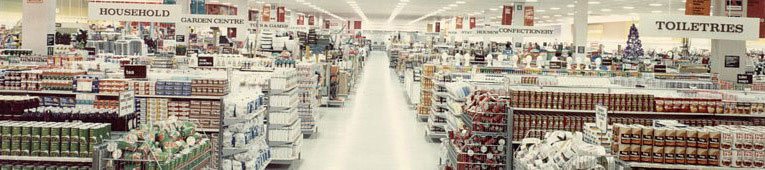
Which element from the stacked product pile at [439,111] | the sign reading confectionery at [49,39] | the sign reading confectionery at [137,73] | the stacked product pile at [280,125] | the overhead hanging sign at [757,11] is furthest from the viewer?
the sign reading confectionery at [49,39]

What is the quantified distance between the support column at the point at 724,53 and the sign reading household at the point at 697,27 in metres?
4.30

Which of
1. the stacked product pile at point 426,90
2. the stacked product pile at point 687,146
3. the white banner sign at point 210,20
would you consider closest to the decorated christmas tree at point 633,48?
the stacked product pile at point 426,90

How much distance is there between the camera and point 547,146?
19.1 feet

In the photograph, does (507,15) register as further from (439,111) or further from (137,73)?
(137,73)

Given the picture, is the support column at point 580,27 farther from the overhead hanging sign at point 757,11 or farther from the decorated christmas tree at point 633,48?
the overhead hanging sign at point 757,11

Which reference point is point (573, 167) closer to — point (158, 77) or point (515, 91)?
point (515, 91)

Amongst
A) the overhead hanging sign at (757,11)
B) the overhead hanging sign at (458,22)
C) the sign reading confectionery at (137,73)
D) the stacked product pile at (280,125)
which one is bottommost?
the stacked product pile at (280,125)

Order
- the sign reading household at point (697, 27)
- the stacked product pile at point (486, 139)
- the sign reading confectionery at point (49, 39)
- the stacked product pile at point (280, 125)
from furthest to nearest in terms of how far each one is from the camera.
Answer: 1. the sign reading confectionery at point (49, 39)
2. the stacked product pile at point (280, 125)
3. the sign reading household at point (697, 27)
4. the stacked product pile at point (486, 139)

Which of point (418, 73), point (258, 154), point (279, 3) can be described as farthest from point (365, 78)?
point (258, 154)

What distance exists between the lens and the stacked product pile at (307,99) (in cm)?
1248

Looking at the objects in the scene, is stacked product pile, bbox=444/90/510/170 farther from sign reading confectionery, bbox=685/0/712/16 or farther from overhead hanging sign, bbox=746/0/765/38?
sign reading confectionery, bbox=685/0/712/16

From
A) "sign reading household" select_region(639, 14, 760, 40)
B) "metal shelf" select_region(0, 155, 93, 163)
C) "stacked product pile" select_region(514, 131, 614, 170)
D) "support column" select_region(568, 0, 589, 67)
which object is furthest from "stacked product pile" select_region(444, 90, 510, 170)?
"support column" select_region(568, 0, 589, 67)

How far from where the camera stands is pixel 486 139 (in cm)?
778

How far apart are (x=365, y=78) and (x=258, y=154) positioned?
893 inches
